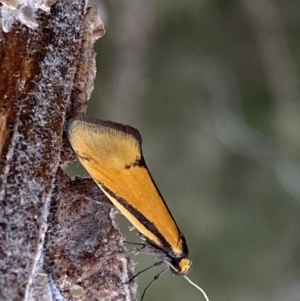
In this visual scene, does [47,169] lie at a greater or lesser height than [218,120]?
greater

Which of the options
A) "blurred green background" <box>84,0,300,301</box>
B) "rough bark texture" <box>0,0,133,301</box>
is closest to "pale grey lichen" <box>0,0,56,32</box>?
"rough bark texture" <box>0,0,133,301</box>

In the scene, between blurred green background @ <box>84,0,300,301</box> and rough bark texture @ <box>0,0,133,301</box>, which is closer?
rough bark texture @ <box>0,0,133,301</box>

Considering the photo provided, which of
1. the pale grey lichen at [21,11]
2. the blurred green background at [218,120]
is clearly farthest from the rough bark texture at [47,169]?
the blurred green background at [218,120]

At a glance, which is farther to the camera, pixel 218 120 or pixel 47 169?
pixel 218 120

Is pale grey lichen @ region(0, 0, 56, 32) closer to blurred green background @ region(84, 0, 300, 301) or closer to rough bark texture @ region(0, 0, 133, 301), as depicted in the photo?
rough bark texture @ region(0, 0, 133, 301)

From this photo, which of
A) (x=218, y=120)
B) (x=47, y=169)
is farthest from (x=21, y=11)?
(x=218, y=120)

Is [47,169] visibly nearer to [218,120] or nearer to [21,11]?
[21,11]
